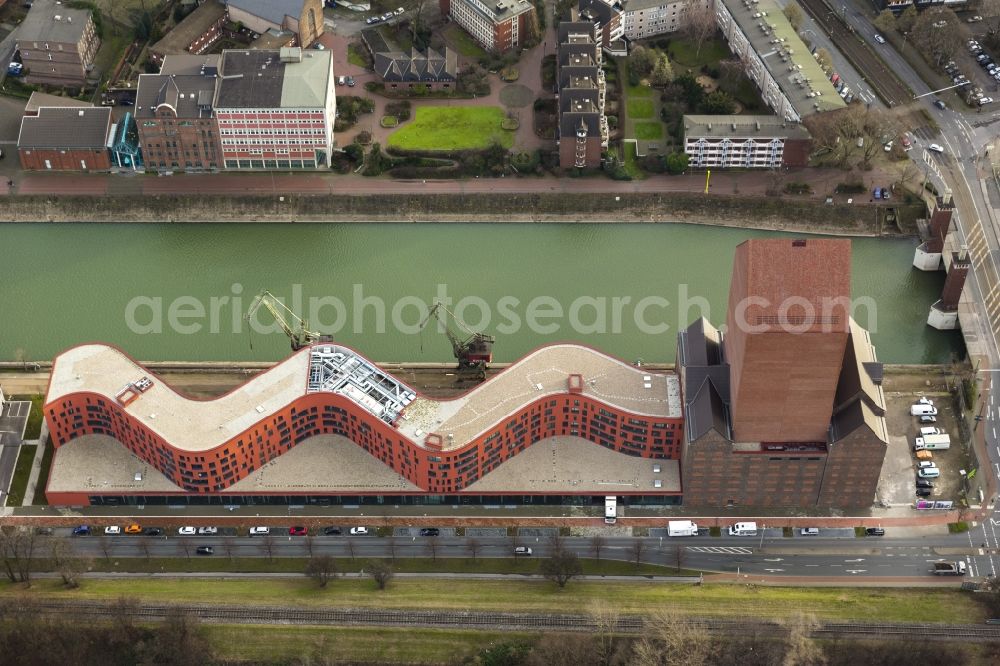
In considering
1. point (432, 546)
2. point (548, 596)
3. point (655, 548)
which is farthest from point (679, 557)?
point (432, 546)

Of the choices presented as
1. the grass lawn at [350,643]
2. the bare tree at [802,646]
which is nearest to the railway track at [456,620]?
the grass lawn at [350,643]

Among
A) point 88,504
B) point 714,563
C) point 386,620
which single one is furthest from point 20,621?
point 714,563

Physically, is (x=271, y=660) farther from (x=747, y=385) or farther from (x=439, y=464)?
(x=747, y=385)

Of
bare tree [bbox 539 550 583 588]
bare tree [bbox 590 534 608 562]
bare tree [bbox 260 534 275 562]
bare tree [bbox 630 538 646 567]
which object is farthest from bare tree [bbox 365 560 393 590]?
bare tree [bbox 630 538 646 567]

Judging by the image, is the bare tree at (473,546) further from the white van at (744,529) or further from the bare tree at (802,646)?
the bare tree at (802,646)

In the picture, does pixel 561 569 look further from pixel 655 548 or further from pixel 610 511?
pixel 655 548

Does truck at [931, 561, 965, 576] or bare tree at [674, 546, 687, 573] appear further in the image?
bare tree at [674, 546, 687, 573]

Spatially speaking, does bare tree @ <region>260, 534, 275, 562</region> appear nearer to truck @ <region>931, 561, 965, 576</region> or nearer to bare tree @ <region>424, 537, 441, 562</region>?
bare tree @ <region>424, 537, 441, 562</region>
